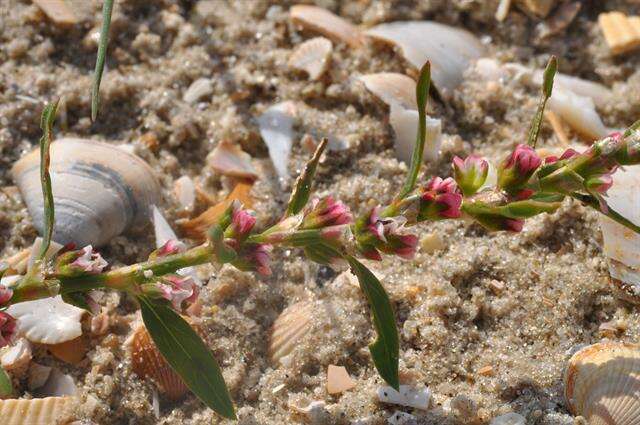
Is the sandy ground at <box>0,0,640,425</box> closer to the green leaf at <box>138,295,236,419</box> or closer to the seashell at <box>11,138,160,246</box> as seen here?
the seashell at <box>11,138,160,246</box>

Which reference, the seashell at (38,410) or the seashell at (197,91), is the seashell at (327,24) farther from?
the seashell at (38,410)

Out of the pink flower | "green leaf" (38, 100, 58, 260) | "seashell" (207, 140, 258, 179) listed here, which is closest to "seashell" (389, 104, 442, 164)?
"seashell" (207, 140, 258, 179)

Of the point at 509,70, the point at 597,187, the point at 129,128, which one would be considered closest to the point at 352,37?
the point at 509,70

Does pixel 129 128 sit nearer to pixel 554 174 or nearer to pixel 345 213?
pixel 345 213

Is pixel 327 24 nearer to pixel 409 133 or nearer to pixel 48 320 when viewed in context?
pixel 409 133

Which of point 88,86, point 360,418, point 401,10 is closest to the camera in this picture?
point 360,418

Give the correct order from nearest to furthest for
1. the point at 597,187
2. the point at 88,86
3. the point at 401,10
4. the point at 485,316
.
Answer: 1. the point at 597,187
2. the point at 485,316
3. the point at 88,86
4. the point at 401,10

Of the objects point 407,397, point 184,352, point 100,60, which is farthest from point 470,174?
point 100,60

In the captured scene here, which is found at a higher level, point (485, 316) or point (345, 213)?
point (345, 213)

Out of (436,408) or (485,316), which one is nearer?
(436,408)
